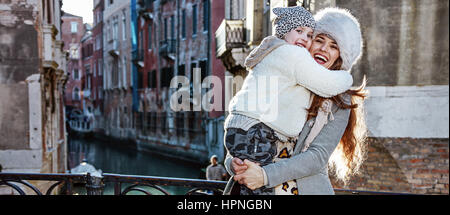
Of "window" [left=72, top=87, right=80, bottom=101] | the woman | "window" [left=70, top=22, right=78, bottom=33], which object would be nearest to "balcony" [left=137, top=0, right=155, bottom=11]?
"window" [left=70, top=22, right=78, bottom=33]

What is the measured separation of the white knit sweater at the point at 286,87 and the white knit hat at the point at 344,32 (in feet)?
0.37

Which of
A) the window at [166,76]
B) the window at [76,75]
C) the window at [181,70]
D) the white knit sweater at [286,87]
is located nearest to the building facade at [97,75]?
the window at [76,75]

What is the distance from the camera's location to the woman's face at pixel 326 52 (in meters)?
1.71

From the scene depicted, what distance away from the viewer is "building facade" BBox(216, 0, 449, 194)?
495 centimetres

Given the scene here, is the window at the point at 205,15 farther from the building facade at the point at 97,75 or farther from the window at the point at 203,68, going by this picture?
the building facade at the point at 97,75

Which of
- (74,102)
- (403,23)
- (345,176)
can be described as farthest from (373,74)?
(74,102)

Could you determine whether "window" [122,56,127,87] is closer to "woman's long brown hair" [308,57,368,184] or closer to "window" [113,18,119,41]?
"window" [113,18,119,41]

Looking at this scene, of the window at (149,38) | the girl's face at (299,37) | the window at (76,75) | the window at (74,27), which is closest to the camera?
the girl's face at (299,37)

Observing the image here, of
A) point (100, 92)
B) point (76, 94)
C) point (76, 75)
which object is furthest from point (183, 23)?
point (76, 94)

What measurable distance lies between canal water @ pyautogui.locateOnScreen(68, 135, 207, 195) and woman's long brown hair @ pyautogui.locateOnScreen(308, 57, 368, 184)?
9.47 m

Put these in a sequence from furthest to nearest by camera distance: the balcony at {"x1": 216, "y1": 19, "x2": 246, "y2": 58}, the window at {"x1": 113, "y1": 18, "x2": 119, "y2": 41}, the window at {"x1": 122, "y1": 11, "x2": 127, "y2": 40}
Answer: the window at {"x1": 113, "y1": 18, "x2": 119, "y2": 41} → the window at {"x1": 122, "y1": 11, "x2": 127, "y2": 40} → the balcony at {"x1": 216, "y1": 19, "x2": 246, "y2": 58}

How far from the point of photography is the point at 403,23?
502cm

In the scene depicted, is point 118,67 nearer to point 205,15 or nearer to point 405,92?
point 205,15
